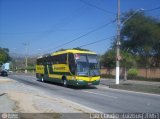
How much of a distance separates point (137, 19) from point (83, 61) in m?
29.7

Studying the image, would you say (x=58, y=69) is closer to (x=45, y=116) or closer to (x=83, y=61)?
(x=83, y=61)

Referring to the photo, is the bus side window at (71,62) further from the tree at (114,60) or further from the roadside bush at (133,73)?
the roadside bush at (133,73)

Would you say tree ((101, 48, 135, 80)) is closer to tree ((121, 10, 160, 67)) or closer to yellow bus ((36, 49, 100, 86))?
tree ((121, 10, 160, 67))

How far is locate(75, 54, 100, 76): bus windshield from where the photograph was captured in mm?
30844

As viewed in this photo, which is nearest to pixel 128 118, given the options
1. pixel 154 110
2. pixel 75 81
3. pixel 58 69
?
pixel 154 110

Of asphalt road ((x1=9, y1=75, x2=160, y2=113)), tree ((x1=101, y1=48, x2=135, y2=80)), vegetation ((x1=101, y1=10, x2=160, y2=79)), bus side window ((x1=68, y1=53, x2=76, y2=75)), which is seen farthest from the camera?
vegetation ((x1=101, y1=10, x2=160, y2=79))

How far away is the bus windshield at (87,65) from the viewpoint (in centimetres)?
3084

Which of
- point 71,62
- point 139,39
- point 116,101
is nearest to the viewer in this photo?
point 116,101

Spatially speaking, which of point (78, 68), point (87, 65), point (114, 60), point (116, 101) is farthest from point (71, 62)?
point (114, 60)

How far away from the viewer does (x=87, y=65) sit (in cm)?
3117

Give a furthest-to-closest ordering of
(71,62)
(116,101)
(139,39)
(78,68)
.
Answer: (139,39)
(71,62)
(78,68)
(116,101)

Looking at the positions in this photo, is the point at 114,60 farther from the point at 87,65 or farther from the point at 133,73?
the point at 87,65

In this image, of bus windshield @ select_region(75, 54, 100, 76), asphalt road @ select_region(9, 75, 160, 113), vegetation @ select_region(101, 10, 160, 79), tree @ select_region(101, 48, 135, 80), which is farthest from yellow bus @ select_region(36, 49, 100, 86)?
vegetation @ select_region(101, 10, 160, 79)

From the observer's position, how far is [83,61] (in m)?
31.1
